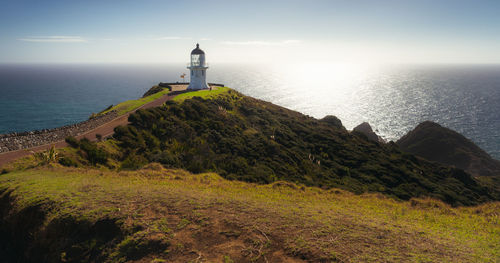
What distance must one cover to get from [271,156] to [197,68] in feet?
91.5

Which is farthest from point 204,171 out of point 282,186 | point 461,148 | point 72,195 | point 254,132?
point 461,148

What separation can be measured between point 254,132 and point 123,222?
2135 centimetres

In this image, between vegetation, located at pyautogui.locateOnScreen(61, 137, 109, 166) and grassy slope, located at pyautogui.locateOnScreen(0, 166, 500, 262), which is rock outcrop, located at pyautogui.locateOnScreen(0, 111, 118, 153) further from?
grassy slope, located at pyautogui.locateOnScreen(0, 166, 500, 262)

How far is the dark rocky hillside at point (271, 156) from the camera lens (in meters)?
18.0

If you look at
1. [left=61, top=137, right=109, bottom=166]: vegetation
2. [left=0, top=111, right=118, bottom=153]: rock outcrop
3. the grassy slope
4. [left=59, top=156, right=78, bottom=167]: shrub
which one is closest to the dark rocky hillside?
[left=61, top=137, right=109, bottom=166]: vegetation

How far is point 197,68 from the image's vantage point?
43531 mm

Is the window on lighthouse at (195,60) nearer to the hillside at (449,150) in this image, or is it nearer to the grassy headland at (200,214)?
the grassy headland at (200,214)

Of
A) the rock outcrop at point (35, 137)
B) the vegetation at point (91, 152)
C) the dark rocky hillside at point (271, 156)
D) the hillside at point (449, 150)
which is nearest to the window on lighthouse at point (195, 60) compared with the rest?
the dark rocky hillside at point (271, 156)

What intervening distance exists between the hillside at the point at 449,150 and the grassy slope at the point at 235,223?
133ft

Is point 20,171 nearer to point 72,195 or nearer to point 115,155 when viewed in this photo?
point 115,155

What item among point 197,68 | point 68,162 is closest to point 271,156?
point 68,162

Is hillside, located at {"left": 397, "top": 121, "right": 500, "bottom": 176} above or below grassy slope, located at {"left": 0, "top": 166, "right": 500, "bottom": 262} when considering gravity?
below

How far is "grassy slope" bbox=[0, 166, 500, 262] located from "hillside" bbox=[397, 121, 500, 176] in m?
40.6

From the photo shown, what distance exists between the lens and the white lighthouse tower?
142 ft
